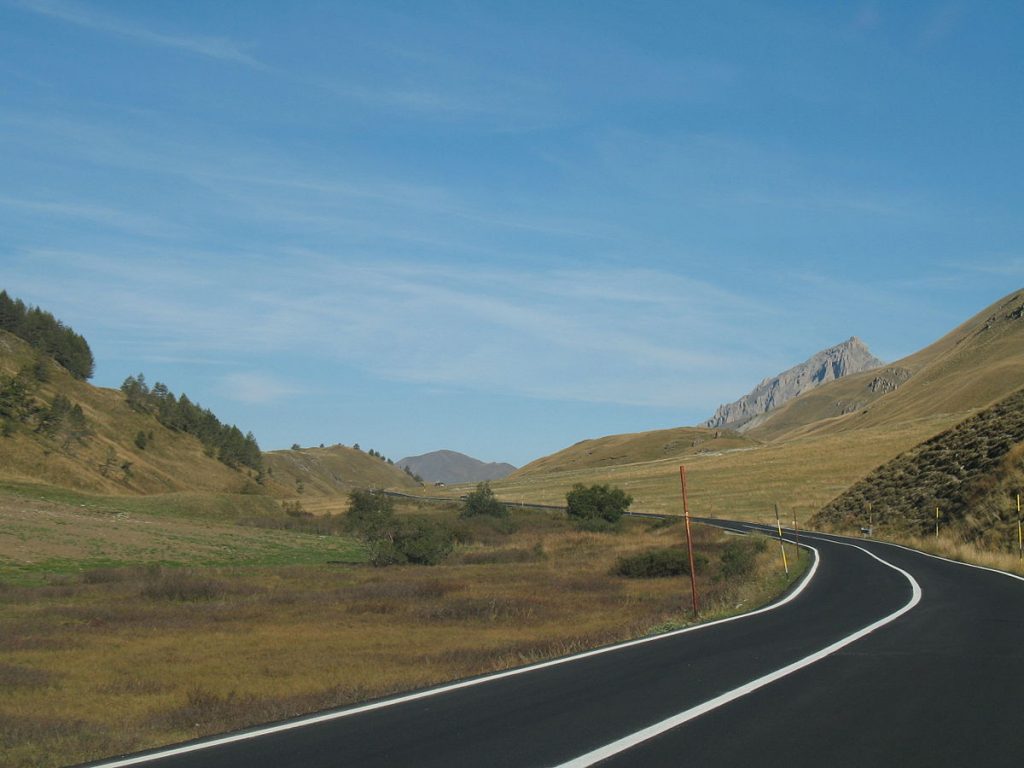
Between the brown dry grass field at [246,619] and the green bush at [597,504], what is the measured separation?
655 inches

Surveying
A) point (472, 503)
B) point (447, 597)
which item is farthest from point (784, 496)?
point (447, 597)

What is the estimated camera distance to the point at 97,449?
90.3 meters

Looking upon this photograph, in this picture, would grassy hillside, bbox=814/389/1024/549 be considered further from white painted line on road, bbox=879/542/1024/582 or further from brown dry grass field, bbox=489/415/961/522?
brown dry grass field, bbox=489/415/961/522

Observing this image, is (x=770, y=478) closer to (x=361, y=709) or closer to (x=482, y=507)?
(x=482, y=507)

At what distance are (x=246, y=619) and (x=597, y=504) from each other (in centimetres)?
4737

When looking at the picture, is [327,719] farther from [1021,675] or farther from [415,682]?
[1021,675]

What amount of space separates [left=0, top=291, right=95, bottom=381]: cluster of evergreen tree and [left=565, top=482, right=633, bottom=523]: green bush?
230 feet

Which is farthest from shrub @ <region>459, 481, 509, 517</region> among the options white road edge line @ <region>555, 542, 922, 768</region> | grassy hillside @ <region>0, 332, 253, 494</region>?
white road edge line @ <region>555, 542, 922, 768</region>

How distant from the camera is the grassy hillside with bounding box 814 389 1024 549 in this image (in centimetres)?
3466

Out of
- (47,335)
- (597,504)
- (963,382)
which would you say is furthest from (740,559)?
(963,382)

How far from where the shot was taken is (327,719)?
872cm

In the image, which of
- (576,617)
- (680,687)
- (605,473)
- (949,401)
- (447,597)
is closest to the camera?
(680,687)

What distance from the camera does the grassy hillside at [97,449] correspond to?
7600 centimetres

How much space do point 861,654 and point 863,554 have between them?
78.0ft
